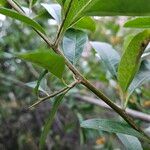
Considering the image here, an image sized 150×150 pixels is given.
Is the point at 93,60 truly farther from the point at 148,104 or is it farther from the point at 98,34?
the point at 148,104

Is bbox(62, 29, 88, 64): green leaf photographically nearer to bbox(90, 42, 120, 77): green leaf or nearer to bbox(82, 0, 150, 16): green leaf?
bbox(90, 42, 120, 77): green leaf

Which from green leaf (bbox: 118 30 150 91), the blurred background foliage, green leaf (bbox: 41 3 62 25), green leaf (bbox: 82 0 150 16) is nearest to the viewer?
green leaf (bbox: 82 0 150 16)

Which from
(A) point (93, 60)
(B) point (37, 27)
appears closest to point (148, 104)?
(A) point (93, 60)

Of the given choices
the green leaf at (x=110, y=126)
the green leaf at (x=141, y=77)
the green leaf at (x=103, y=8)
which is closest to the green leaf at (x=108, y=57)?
the green leaf at (x=141, y=77)

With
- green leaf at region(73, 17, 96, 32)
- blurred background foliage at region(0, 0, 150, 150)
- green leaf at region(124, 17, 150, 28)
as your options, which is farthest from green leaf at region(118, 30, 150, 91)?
blurred background foliage at region(0, 0, 150, 150)

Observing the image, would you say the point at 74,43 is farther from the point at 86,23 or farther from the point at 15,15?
the point at 15,15
